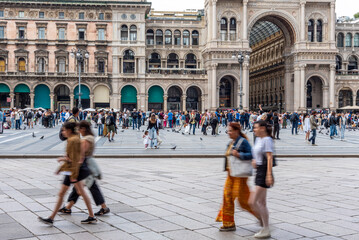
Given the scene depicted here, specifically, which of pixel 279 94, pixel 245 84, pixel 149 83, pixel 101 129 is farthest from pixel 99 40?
pixel 101 129

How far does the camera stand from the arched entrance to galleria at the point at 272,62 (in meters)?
64.2

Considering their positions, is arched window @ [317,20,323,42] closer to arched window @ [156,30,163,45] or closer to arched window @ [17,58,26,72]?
arched window @ [156,30,163,45]

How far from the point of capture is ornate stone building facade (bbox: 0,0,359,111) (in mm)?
58938

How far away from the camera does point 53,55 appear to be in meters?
59.7

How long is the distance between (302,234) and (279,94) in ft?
211

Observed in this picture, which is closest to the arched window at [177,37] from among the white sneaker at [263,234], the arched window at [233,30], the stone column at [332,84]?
the arched window at [233,30]

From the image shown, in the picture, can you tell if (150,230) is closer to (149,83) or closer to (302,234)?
(302,234)

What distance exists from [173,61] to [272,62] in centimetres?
1669

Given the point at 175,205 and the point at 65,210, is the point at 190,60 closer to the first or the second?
the point at 175,205

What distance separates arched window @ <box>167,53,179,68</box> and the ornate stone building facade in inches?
1.7

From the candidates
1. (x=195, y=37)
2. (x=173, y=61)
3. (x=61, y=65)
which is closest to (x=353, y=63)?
(x=195, y=37)

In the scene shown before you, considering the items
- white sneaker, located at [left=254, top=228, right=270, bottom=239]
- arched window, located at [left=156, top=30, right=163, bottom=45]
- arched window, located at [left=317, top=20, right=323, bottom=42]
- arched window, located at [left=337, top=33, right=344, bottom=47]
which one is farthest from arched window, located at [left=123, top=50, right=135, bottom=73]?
white sneaker, located at [left=254, top=228, right=270, bottom=239]

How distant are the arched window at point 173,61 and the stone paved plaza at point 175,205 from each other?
53.6 m

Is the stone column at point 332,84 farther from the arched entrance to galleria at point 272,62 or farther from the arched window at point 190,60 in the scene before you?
the arched window at point 190,60
